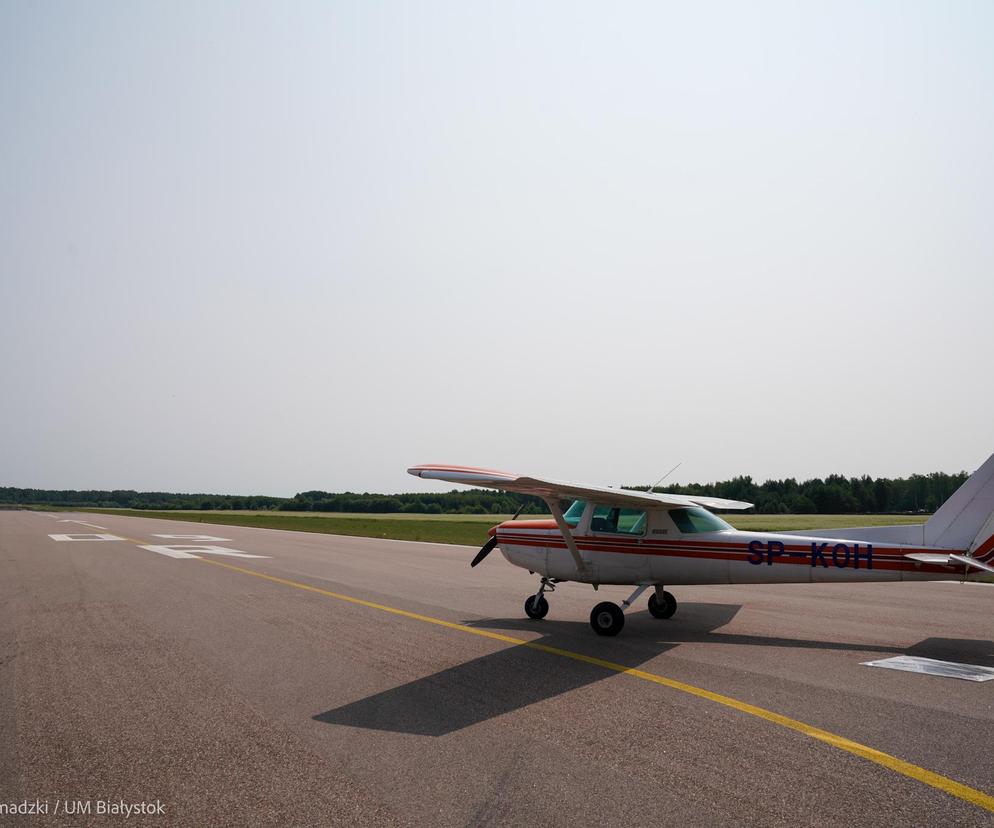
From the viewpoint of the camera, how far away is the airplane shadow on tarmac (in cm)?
664

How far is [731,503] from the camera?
47.9ft

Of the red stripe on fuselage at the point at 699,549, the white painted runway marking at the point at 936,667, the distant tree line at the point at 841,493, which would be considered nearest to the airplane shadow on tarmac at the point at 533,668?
the white painted runway marking at the point at 936,667

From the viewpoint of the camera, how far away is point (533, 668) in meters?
8.67

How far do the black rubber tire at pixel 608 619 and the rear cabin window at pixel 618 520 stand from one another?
1.35 meters

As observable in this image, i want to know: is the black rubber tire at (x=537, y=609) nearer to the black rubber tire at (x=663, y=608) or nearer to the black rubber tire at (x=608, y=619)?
the black rubber tire at (x=608, y=619)

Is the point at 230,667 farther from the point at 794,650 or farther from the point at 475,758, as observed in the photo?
the point at 794,650

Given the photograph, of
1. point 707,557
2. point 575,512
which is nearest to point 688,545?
point 707,557

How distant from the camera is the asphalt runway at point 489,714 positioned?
15.4 feet

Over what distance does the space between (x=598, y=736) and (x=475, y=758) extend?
1.19 meters

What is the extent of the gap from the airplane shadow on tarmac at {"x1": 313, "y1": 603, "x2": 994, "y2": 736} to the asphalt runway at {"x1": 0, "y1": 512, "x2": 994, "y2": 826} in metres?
0.05

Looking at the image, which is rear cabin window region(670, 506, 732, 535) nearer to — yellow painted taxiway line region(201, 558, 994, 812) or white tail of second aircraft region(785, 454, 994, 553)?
white tail of second aircraft region(785, 454, 994, 553)

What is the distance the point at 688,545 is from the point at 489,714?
5592mm

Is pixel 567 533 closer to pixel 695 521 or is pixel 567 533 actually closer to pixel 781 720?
pixel 695 521

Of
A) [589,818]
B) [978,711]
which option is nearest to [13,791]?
[589,818]
